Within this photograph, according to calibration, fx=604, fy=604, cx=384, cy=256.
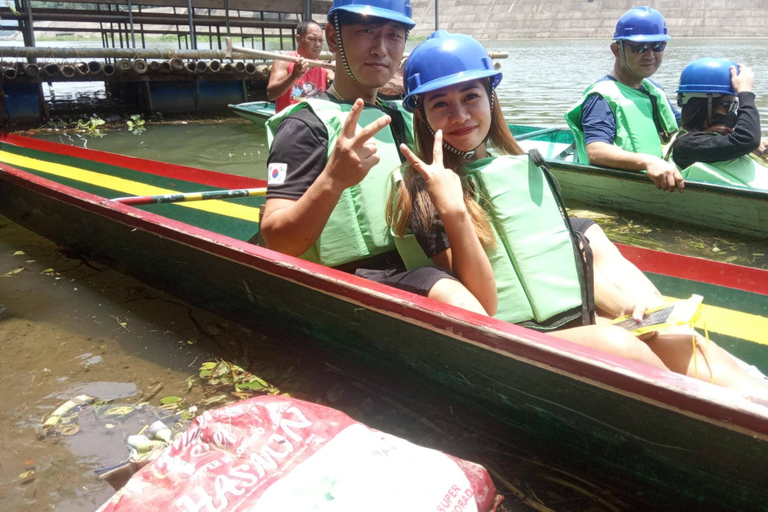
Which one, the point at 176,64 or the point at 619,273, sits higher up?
the point at 176,64

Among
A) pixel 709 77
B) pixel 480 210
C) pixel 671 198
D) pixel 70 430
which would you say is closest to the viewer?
pixel 480 210

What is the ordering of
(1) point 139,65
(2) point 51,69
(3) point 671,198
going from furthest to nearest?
(1) point 139,65, (2) point 51,69, (3) point 671,198

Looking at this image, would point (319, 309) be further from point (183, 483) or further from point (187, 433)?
point (183, 483)

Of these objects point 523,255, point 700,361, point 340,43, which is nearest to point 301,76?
point 340,43

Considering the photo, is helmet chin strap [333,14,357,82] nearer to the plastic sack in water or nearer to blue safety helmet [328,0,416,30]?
blue safety helmet [328,0,416,30]

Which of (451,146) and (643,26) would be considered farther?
(643,26)

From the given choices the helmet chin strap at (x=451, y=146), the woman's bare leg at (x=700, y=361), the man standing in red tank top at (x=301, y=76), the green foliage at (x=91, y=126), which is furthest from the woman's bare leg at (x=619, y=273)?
the green foliage at (x=91, y=126)

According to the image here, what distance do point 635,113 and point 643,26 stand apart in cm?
61

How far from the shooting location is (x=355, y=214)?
2.37 metres

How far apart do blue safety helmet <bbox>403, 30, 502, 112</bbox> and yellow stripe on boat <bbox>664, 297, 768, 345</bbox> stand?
59.1 inches

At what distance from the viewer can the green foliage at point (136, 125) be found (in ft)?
37.0

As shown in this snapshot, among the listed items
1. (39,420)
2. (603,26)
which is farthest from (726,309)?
(603,26)

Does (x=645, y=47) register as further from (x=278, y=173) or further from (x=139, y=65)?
(x=139, y=65)

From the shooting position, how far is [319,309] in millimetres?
2516
